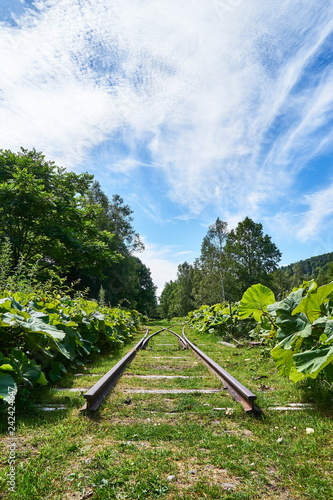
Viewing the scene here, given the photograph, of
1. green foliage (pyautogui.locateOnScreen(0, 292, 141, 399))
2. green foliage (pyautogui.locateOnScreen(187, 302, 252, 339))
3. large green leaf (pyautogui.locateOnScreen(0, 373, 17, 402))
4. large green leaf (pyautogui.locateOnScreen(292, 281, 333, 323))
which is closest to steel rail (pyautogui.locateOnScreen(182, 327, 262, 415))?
large green leaf (pyautogui.locateOnScreen(292, 281, 333, 323))

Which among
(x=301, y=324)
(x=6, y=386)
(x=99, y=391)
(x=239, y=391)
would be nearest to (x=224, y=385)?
(x=239, y=391)

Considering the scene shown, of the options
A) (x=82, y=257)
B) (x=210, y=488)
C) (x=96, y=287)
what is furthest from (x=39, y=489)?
(x=96, y=287)

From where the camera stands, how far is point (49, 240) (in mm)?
15875

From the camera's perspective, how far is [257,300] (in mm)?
4152

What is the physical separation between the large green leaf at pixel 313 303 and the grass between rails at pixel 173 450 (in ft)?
3.00

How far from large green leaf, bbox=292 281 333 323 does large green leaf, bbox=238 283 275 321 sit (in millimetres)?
1092

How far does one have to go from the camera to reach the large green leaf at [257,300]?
4.09m

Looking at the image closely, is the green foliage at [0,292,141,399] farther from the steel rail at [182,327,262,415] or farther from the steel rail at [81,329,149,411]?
the steel rail at [182,327,262,415]

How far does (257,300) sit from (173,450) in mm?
2499

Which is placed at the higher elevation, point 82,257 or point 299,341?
point 82,257

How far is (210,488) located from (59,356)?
3.40m

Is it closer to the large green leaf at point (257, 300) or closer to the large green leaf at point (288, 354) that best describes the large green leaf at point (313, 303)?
the large green leaf at point (288, 354)

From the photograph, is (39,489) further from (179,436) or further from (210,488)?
(179,436)

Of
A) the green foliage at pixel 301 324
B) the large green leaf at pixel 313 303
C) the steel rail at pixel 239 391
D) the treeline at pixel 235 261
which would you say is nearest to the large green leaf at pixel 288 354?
the green foliage at pixel 301 324
